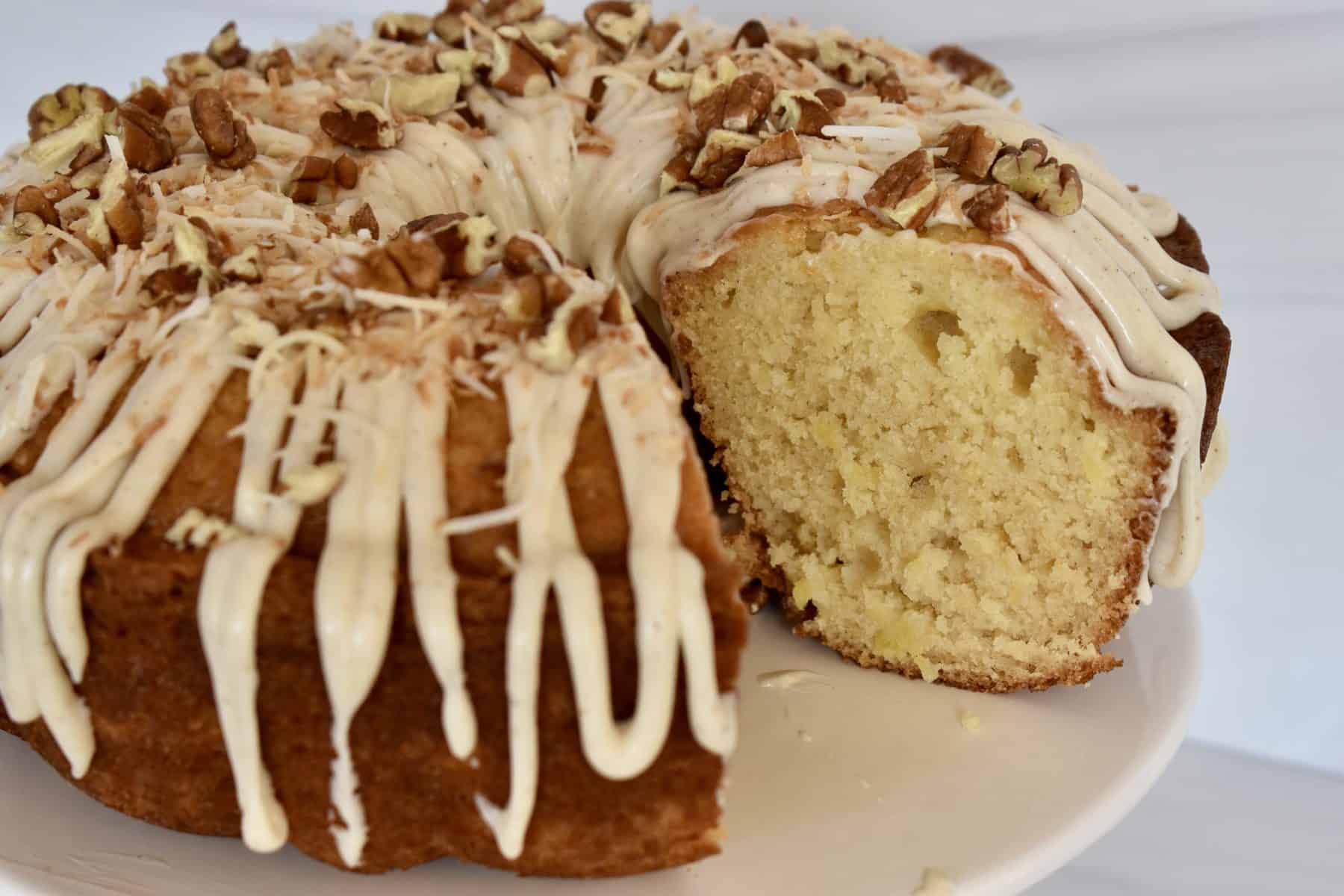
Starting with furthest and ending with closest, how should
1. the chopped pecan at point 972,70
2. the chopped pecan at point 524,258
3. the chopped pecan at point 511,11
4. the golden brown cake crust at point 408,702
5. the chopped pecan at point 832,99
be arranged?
the chopped pecan at point 972,70, the chopped pecan at point 511,11, the chopped pecan at point 832,99, the chopped pecan at point 524,258, the golden brown cake crust at point 408,702

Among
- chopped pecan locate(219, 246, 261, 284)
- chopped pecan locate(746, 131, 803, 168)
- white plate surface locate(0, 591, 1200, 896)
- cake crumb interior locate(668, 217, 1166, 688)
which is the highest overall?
chopped pecan locate(746, 131, 803, 168)

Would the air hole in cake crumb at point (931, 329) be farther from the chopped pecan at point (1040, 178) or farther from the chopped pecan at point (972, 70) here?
the chopped pecan at point (972, 70)

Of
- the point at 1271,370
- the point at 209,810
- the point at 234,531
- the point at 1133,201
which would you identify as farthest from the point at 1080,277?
the point at 1271,370

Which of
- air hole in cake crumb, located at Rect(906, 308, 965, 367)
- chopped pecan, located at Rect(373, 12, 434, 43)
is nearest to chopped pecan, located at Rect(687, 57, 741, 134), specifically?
air hole in cake crumb, located at Rect(906, 308, 965, 367)

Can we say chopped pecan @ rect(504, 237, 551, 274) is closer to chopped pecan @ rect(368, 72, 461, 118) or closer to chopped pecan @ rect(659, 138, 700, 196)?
chopped pecan @ rect(659, 138, 700, 196)

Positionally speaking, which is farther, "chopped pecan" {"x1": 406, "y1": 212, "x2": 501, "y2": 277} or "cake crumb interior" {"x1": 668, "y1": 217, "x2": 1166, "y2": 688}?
"cake crumb interior" {"x1": 668, "y1": 217, "x2": 1166, "y2": 688}

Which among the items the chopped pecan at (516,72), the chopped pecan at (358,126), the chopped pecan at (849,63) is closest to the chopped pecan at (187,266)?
the chopped pecan at (358,126)

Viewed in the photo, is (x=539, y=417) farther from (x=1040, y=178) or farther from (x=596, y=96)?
(x=596, y=96)
